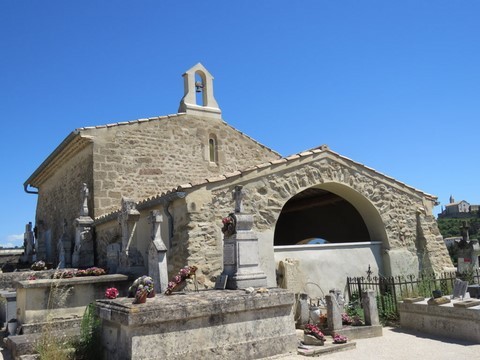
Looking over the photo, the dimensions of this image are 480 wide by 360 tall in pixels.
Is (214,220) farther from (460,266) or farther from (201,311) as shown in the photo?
(460,266)

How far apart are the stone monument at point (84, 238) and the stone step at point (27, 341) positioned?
549 centimetres

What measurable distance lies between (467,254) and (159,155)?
997 centimetres

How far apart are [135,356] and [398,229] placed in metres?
9.12

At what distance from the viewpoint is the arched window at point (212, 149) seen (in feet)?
51.9

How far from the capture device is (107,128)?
1362 centimetres

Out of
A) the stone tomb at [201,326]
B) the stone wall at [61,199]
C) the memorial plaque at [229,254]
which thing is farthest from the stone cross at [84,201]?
the stone tomb at [201,326]

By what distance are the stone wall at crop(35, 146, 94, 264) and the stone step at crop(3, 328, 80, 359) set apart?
6274mm

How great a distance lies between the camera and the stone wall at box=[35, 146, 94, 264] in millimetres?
14266

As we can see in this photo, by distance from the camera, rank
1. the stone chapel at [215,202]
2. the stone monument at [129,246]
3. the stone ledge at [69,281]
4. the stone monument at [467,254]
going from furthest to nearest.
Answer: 1. the stone monument at [467,254]
2. the stone monument at [129,246]
3. the stone chapel at [215,202]
4. the stone ledge at [69,281]

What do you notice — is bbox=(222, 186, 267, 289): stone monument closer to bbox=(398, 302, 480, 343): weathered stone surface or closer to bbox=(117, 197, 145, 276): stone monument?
bbox=(117, 197, 145, 276): stone monument

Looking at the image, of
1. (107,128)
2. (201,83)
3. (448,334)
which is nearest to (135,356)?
(448,334)

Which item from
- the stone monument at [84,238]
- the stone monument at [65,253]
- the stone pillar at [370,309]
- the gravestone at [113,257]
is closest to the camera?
the stone pillar at [370,309]

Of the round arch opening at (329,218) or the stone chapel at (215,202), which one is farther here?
the round arch opening at (329,218)

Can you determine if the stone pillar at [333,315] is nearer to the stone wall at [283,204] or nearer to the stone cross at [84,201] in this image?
the stone wall at [283,204]
